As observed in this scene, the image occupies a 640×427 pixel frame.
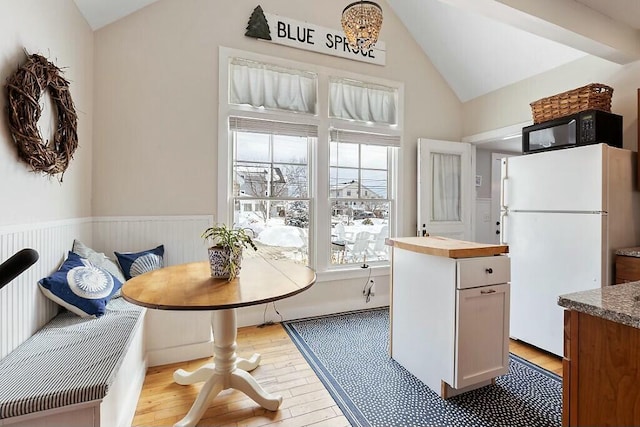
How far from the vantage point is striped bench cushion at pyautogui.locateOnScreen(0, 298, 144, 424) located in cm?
112

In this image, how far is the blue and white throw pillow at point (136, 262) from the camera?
2334 mm

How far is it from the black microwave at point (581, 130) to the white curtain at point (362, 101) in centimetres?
151

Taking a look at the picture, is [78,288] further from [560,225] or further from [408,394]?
[560,225]

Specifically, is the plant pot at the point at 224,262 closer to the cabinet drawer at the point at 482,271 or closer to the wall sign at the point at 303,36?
the cabinet drawer at the point at 482,271

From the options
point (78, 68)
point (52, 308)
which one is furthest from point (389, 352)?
point (78, 68)

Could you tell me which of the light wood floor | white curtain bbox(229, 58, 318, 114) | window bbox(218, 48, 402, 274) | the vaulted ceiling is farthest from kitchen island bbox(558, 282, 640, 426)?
white curtain bbox(229, 58, 318, 114)

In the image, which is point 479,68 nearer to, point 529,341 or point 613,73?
point 613,73

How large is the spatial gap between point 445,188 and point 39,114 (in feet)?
12.1

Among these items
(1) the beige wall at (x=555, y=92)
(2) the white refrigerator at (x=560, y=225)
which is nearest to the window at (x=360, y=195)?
(1) the beige wall at (x=555, y=92)

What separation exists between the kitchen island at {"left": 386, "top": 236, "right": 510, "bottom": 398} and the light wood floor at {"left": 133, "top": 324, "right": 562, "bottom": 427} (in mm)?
640

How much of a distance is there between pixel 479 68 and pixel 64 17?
380cm

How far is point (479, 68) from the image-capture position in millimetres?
3510

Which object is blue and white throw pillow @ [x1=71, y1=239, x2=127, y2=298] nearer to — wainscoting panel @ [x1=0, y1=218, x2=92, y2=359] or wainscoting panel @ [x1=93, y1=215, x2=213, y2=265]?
wainscoting panel @ [x1=0, y1=218, x2=92, y2=359]

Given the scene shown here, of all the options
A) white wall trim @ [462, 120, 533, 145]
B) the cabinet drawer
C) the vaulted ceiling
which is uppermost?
the vaulted ceiling
